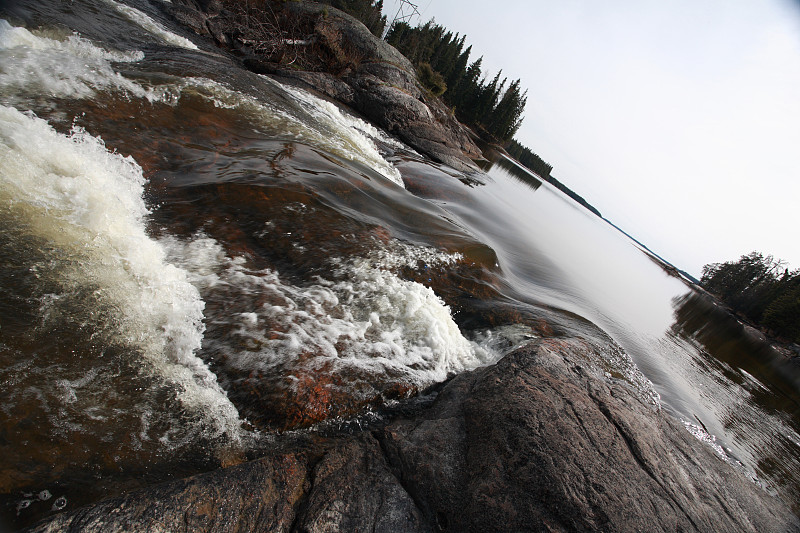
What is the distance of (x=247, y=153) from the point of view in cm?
577

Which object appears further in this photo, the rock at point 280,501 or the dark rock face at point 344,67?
the dark rock face at point 344,67

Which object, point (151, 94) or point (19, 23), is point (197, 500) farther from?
point (19, 23)

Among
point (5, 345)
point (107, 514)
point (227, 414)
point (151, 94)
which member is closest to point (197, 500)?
point (107, 514)

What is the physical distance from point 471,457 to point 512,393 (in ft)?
2.27

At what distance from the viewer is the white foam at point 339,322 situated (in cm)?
305

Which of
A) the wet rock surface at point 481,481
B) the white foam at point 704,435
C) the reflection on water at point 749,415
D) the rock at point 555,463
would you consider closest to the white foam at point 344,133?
the rock at point 555,463

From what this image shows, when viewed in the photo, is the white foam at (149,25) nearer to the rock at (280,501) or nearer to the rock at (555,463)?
the rock at (280,501)

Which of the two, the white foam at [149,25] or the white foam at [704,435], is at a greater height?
the white foam at [704,435]

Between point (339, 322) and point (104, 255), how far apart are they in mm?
2336

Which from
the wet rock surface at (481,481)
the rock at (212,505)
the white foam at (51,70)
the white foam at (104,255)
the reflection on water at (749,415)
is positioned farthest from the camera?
the reflection on water at (749,415)

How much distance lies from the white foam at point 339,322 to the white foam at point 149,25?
1241 cm

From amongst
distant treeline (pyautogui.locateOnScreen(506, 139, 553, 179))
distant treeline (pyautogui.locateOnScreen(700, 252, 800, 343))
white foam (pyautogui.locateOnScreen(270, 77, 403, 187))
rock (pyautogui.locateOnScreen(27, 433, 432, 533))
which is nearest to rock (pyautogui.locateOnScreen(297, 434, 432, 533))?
rock (pyautogui.locateOnScreen(27, 433, 432, 533))

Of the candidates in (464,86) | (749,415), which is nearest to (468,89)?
(464,86)

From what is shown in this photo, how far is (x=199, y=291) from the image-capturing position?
334cm
